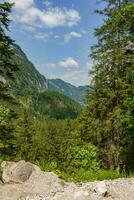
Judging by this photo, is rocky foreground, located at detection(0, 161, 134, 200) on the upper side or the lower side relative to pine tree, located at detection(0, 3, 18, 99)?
lower

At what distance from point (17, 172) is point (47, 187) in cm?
115

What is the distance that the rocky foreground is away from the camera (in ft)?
34.7

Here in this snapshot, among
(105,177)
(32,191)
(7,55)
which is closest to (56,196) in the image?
(32,191)

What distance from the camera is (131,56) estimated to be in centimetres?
2677

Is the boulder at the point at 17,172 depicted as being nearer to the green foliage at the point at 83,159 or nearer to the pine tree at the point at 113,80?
the green foliage at the point at 83,159

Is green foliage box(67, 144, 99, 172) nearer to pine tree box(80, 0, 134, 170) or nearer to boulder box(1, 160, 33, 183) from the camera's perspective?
boulder box(1, 160, 33, 183)

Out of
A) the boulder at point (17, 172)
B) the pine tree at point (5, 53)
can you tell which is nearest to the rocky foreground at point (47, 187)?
the boulder at point (17, 172)

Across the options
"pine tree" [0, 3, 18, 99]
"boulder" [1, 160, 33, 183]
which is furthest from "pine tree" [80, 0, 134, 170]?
"boulder" [1, 160, 33, 183]

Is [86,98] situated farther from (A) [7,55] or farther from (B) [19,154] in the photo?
(B) [19,154]

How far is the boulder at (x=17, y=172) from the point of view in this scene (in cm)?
1280

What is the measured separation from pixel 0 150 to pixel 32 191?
17314mm

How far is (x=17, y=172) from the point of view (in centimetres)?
1295

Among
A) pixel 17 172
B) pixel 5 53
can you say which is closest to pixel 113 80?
pixel 5 53

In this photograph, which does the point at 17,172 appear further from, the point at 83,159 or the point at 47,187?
the point at 83,159
